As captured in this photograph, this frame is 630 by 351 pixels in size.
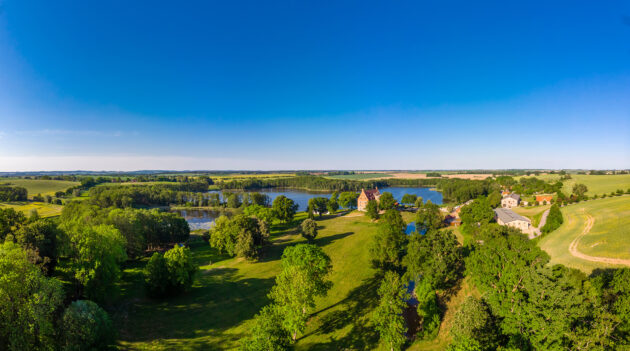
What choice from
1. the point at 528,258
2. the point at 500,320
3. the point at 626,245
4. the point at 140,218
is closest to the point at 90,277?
the point at 140,218

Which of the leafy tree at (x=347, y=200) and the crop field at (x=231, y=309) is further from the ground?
the leafy tree at (x=347, y=200)

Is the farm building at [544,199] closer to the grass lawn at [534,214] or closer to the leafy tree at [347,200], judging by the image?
the grass lawn at [534,214]

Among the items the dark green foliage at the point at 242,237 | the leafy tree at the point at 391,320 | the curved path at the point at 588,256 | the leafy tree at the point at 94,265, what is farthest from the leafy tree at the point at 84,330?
the curved path at the point at 588,256

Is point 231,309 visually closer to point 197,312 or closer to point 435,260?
point 197,312

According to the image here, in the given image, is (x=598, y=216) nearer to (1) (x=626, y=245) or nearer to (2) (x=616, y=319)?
(1) (x=626, y=245)

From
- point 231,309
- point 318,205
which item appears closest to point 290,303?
point 231,309

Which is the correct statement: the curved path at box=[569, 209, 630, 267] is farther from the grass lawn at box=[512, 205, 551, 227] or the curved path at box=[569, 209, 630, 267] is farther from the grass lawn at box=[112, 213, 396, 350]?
the grass lawn at box=[112, 213, 396, 350]
